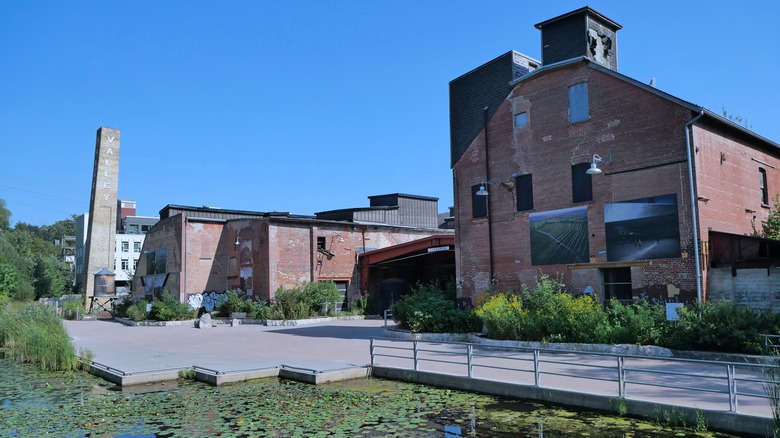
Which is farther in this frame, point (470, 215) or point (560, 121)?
point (470, 215)

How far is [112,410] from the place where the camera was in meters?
11.3

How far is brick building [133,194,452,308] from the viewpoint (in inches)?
1443

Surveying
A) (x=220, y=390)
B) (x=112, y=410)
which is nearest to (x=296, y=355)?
(x=220, y=390)

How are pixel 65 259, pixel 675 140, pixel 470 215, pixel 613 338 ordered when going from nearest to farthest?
pixel 613 338, pixel 675 140, pixel 470 215, pixel 65 259

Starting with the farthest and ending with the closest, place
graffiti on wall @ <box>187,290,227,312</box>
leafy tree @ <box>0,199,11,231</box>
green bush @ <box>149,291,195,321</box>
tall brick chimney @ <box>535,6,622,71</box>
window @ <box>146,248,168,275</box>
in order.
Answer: leafy tree @ <box>0,199,11,231</box>, window @ <box>146,248,168,275</box>, graffiti on wall @ <box>187,290,227,312</box>, green bush @ <box>149,291,195,321</box>, tall brick chimney @ <box>535,6,622,71</box>

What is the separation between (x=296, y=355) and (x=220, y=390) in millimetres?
5028

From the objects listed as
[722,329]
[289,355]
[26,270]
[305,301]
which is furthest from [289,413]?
[26,270]

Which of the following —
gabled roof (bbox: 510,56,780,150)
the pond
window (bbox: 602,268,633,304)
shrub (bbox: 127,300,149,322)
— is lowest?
the pond

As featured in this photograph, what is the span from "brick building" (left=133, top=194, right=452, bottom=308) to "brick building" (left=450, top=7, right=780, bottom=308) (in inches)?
552

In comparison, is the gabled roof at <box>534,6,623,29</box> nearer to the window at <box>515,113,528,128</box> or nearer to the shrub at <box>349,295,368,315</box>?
the window at <box>515,113,528,128</box>

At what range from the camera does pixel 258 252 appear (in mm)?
37125

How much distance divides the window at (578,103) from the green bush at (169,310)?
2575 centimetres

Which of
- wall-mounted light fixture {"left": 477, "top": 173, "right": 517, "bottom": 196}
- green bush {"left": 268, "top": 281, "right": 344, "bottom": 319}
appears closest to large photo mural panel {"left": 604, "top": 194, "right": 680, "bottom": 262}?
wall-mounted light fixture {"left": 477, "top": 173, "right": 517, "bottom": 196}

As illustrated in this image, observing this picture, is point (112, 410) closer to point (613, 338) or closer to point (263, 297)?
point (613, 338)
